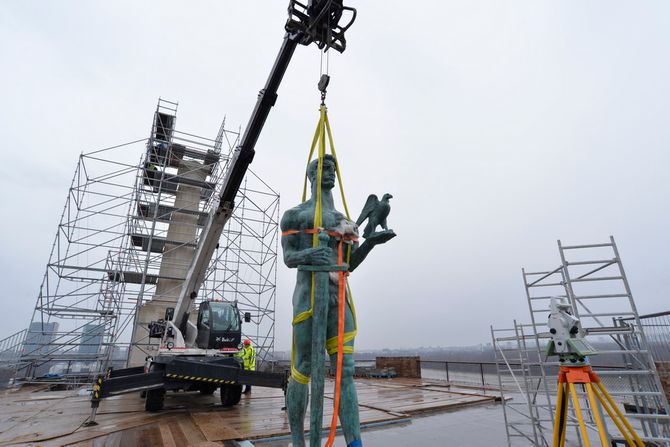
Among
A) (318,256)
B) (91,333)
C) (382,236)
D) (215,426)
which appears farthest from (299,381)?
(91,333)

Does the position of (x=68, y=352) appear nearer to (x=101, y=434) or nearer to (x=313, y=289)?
(x=101, y=434)

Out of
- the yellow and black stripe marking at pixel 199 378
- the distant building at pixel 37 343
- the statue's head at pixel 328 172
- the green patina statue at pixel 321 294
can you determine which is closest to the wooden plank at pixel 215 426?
the yellow and black stripe marking at pixel 199 378

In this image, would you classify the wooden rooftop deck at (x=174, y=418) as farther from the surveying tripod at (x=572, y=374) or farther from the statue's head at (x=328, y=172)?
the surveying tripod at (x=572, y=374)

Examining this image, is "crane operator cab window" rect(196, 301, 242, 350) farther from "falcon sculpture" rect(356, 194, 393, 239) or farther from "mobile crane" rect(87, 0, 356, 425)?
"falcon sculpture" rect(356, 194, 393, 239)

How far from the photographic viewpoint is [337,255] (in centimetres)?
271

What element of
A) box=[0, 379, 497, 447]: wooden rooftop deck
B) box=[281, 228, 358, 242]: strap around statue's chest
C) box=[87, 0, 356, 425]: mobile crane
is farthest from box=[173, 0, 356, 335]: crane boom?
box=[0, 379, 497, 447]: wooden rooftop deck

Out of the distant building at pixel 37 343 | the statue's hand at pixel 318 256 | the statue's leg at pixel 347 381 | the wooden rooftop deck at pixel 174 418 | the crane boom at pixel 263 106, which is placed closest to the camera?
the statue's leg at pixel 347 381

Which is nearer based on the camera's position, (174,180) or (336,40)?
(336,40)

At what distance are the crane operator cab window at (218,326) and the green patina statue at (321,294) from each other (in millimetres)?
7395

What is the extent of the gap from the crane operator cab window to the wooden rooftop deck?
1439 mm

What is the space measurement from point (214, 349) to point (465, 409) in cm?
611

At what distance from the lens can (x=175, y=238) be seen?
15820 millimetres

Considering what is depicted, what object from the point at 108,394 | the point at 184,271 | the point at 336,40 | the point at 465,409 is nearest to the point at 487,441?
the point at 465,409

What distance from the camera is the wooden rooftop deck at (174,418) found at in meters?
5.20
